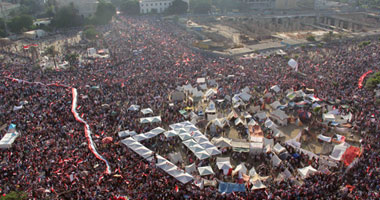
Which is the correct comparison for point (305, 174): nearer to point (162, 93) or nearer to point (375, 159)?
point (375, 159)

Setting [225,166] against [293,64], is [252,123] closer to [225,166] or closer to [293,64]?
[225,166]

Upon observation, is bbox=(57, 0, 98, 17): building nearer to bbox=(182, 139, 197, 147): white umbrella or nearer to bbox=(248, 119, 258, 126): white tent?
bbox=(248, 119, 258, 126): white tent

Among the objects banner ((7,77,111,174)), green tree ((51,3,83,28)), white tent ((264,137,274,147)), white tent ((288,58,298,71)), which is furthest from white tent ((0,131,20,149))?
green tree ((51,3,83,28))

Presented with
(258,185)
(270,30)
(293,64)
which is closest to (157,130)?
(258,185)

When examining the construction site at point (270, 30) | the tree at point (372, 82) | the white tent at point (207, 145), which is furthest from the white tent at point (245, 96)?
the construction site at point (270, 30)

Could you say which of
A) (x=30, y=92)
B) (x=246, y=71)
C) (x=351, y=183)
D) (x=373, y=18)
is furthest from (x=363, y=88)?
(x=373, y=18)

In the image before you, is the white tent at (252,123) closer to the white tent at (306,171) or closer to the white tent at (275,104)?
the white tent at (275,104)
